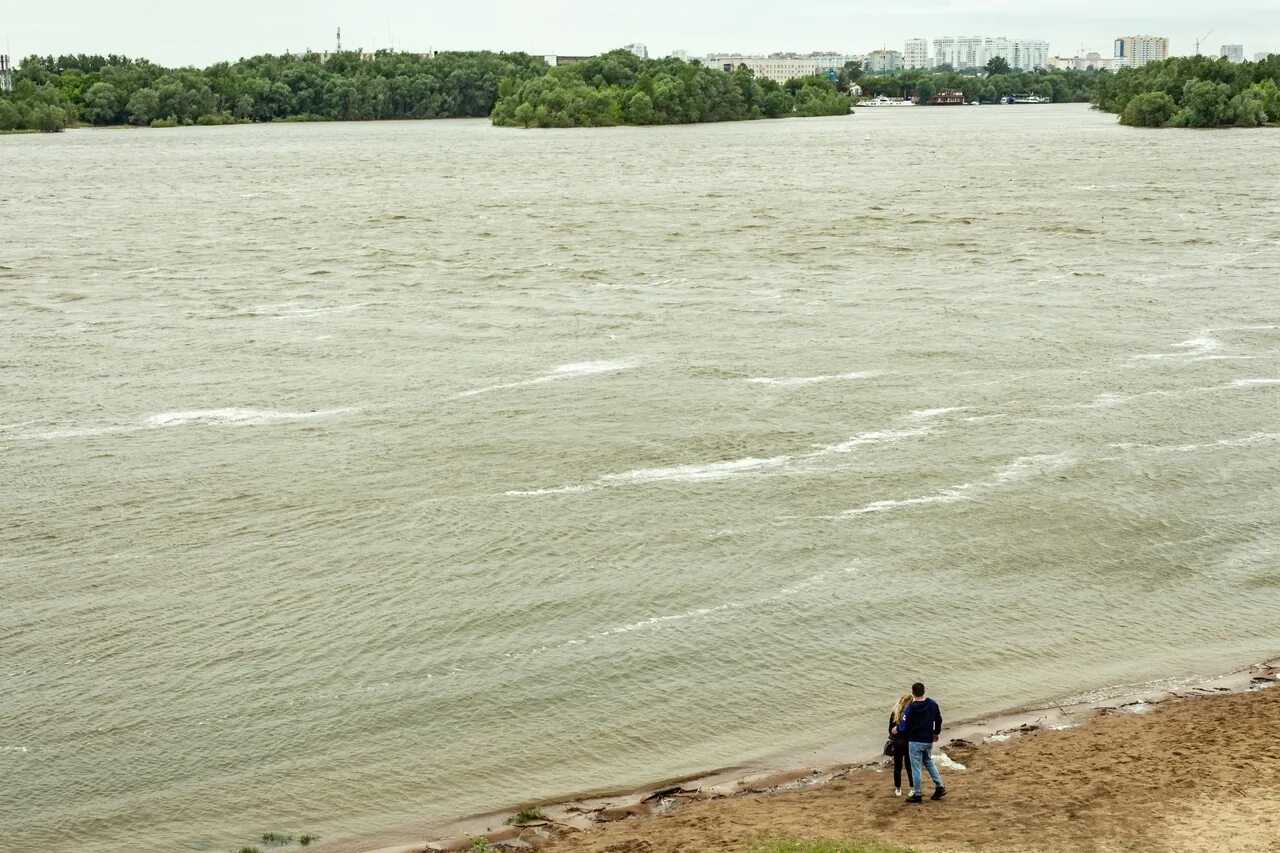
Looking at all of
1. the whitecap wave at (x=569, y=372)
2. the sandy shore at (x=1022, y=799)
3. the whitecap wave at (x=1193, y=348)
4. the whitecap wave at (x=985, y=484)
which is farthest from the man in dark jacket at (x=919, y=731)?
the whitecap wave at (x=1193, y=348)

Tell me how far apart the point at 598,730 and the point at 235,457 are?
49.4ft

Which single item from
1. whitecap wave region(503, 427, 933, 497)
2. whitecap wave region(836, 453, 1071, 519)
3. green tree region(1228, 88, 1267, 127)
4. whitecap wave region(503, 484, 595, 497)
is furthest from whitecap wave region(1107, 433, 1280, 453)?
green tree region(1228, 88, 1267, 127)

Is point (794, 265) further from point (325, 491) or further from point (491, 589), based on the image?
point (491, 589)

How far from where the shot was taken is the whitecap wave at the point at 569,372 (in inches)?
1492

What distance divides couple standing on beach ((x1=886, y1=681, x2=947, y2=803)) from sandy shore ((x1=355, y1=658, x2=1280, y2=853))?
0.21 meters

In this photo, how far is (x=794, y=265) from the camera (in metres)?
59.7

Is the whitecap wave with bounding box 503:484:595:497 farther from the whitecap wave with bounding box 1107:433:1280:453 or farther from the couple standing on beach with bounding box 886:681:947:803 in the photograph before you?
the couple standing on beach with bounding box 886:681:947:803

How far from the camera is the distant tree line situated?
162000 millimetres

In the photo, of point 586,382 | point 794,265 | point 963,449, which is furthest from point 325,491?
point 794,265

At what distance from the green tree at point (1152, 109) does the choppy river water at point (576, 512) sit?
364 feet

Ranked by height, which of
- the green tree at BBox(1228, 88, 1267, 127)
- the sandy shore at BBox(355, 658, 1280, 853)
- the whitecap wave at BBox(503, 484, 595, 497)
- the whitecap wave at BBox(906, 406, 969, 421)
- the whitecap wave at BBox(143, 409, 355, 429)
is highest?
the green tree at BBox(1228, 88, 1267, 127)

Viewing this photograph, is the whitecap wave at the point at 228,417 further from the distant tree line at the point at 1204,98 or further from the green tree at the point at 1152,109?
the green tree at the point at 1152,109

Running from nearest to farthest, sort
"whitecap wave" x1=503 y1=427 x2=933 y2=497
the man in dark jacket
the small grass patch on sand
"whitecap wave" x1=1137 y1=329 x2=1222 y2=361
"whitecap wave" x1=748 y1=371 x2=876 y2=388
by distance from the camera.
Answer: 1. the small grass patch on sand
2. the man in dark jacket
3. "whitecap wave" x1=503 y1=427 x2=933 y2=497
4. "whitecap wave" x1=748 y1=371 x2=876 y2=388
5. "whitecap wave" x1=1137 y1=329 x2=1222 y2=361

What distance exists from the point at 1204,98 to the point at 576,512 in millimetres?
150540
